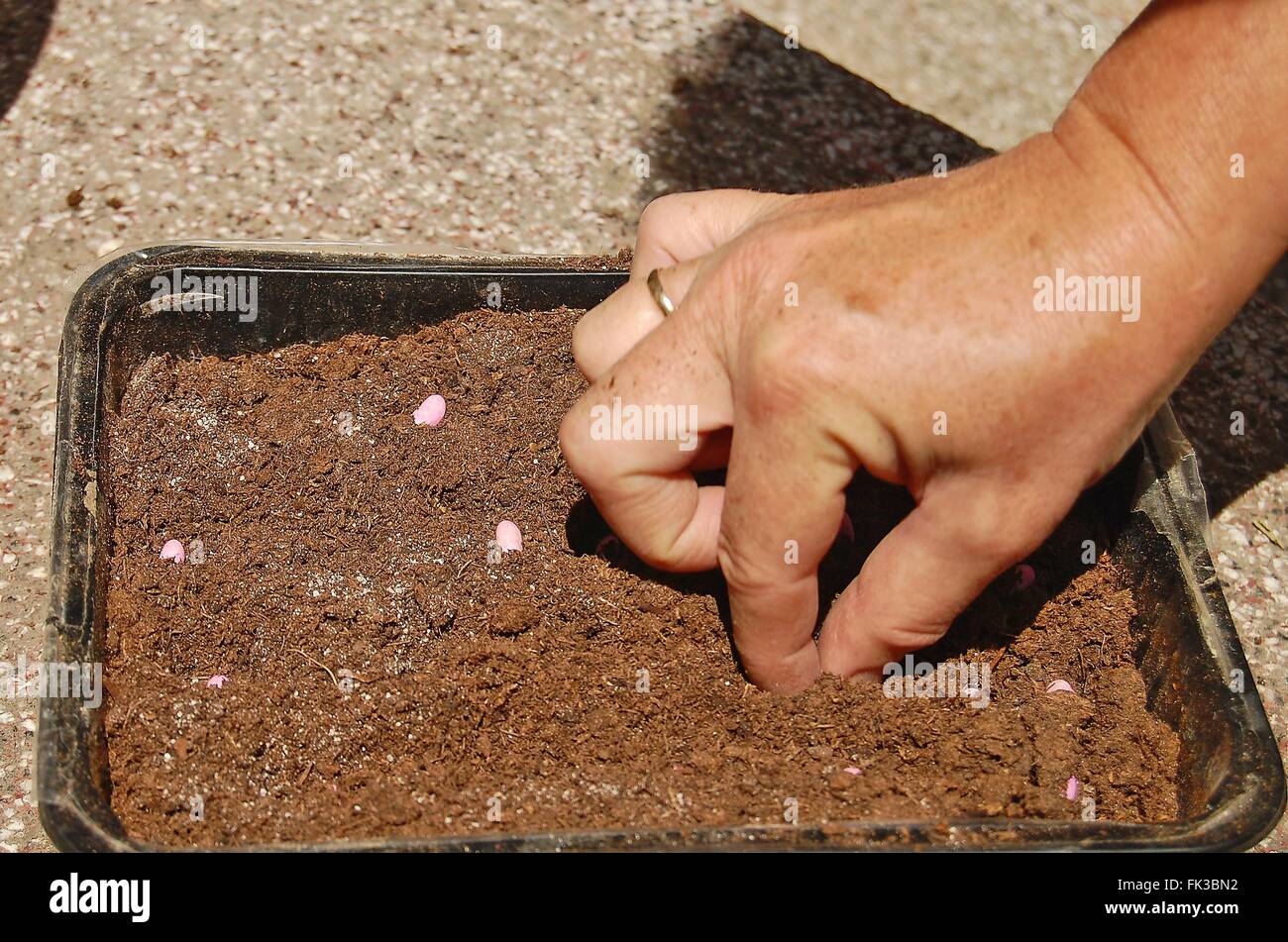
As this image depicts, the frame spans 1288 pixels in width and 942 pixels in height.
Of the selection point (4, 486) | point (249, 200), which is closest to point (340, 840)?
point (4, 486)

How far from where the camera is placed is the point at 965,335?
4.95ft

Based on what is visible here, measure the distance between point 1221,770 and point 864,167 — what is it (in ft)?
6.85

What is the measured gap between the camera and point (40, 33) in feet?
11.3

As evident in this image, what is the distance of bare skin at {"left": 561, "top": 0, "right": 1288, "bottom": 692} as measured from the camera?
1479 millimetres

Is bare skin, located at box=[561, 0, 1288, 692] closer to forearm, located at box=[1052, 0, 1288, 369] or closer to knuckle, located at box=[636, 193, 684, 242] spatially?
forearm, located at box=[1052, 0, 1288, 369]
